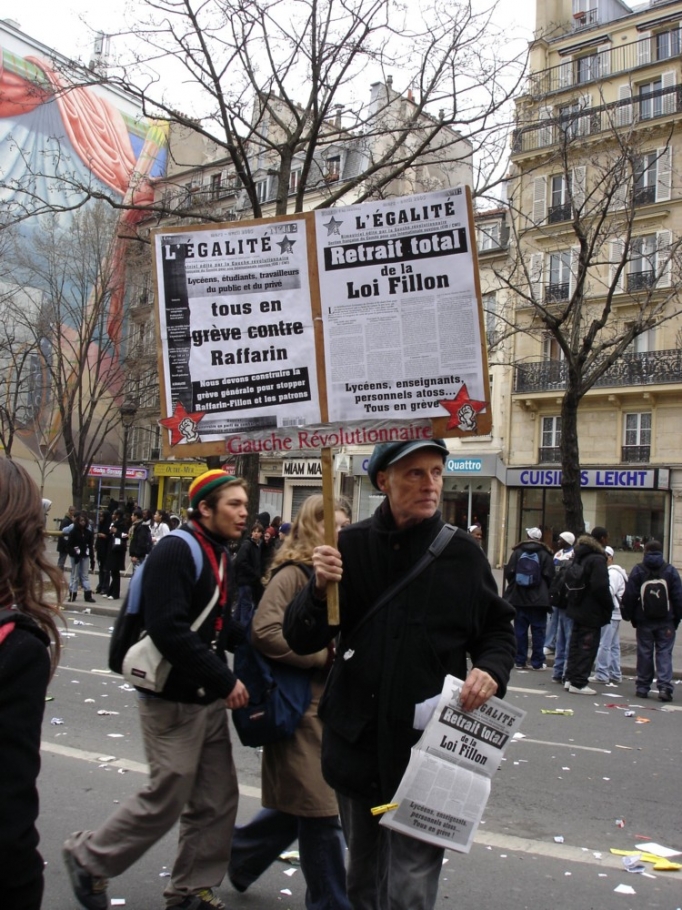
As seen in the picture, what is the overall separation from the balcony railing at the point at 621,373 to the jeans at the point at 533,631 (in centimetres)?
1495

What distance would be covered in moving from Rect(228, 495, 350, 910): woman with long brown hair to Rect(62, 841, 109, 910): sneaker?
A: 61cm

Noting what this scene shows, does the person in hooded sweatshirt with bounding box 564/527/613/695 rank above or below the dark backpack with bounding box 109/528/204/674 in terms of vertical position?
below

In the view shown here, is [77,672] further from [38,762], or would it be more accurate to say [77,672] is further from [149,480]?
[149,480]

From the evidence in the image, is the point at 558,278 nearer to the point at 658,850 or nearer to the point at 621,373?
the point at 621,373

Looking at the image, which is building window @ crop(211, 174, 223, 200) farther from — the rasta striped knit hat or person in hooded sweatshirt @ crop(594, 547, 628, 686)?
the rasta striped knit hat

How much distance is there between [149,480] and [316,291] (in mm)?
41973

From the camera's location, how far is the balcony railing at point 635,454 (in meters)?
28.5

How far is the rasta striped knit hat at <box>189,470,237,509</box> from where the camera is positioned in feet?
12.4

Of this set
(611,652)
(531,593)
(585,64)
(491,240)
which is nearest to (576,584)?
(611,652)

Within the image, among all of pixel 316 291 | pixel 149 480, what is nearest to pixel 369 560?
pixel 316 291

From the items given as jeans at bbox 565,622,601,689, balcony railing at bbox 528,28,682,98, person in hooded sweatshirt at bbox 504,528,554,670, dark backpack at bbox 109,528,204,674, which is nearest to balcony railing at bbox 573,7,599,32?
balcony railing at bbox 528,28,682,98

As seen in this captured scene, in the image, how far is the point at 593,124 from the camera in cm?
1373

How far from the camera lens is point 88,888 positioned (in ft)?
11.6

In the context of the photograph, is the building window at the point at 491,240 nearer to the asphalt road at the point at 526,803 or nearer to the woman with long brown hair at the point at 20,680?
the asphalt road at the point at 526,803
